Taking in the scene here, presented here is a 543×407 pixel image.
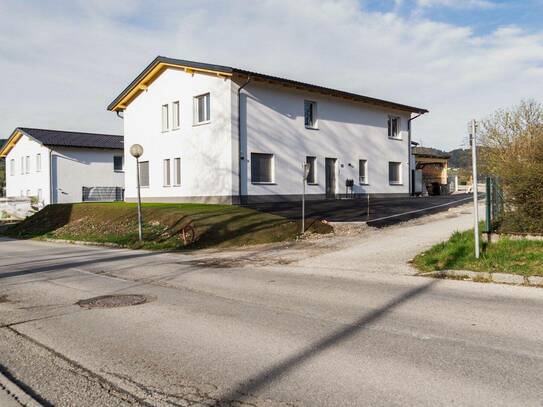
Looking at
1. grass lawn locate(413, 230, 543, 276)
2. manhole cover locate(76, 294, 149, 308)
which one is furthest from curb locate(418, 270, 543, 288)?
manhole cover locate(76, 294, 149, 308)

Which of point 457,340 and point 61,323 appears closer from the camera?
point 457,340

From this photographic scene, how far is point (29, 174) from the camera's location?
4550 cm

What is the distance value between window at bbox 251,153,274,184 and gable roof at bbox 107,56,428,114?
380 centimetres

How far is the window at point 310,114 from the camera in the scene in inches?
1101

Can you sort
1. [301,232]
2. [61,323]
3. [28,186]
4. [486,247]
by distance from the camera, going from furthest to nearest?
[28,186] → [301,232] → [486,247] → [61,323]

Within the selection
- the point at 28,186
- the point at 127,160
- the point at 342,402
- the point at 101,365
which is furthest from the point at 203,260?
the point at 28,186

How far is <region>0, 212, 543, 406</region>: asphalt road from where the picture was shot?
405 centimetres

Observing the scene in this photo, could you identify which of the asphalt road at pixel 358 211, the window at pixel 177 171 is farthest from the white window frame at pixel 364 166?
the window at pixel 177 171

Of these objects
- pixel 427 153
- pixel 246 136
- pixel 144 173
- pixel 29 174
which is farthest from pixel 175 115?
pixel 427 153

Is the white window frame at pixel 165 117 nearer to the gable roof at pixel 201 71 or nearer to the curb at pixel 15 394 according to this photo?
the gable roof at pixel 201 71

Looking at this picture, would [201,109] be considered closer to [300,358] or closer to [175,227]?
[175,227]

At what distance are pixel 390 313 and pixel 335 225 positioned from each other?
34.9 feet

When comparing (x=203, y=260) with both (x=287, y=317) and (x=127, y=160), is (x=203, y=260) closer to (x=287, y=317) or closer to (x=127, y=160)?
(x=287, y=317)

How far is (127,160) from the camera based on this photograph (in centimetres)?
3338
